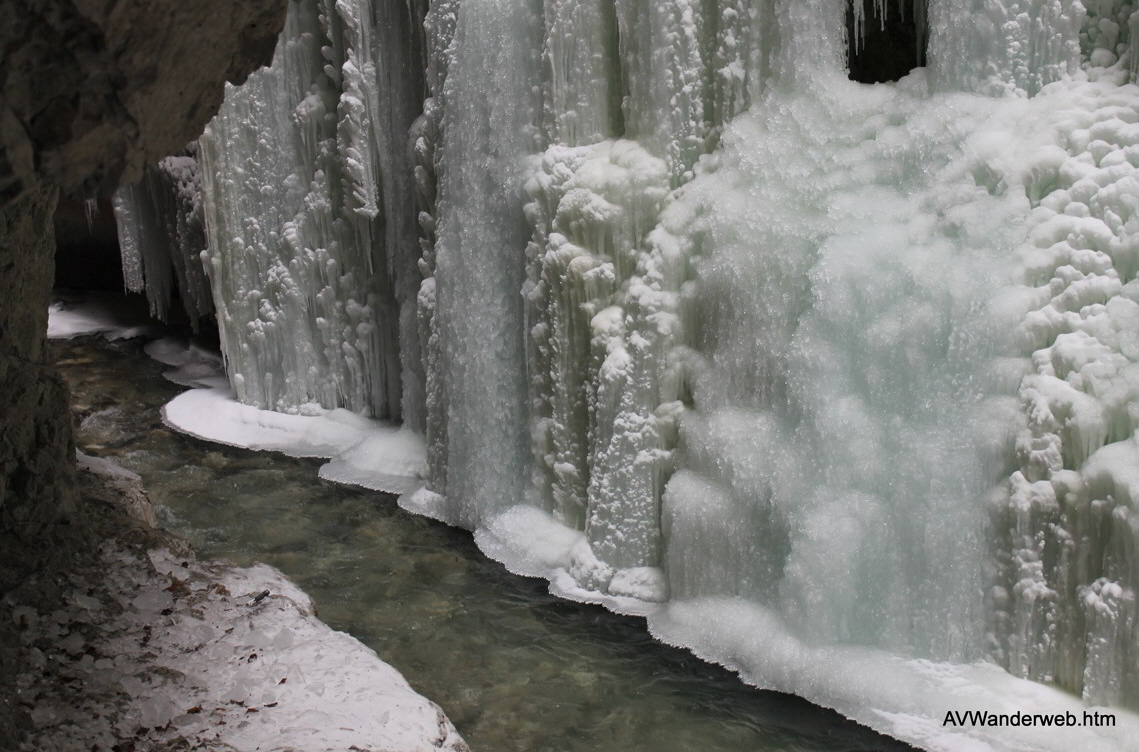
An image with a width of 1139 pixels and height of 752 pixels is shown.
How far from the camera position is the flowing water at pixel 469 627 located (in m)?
4.47

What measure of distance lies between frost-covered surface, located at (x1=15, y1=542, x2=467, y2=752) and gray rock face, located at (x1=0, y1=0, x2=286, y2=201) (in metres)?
1.27

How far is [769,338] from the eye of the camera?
200 inches

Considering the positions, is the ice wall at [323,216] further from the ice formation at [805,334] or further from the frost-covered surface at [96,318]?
the frost-covered surface at [96,318]

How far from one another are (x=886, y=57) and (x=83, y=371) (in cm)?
758

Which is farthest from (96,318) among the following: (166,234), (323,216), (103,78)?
(103,78)

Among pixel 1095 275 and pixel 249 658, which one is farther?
pixel 1095 275

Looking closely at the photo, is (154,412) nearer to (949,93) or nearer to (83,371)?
(83,371)

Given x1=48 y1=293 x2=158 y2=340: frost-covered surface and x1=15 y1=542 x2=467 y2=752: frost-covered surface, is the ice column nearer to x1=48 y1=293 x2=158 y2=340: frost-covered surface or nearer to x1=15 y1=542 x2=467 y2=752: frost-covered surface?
x1=15 y1=542 x2=467 y2=752: frost-covered surface

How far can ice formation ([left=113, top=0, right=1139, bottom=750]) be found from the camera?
4281 millimetres

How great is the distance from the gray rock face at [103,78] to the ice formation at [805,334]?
3.02 meters

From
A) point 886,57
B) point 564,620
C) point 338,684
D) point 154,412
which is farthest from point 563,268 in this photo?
point 154,412

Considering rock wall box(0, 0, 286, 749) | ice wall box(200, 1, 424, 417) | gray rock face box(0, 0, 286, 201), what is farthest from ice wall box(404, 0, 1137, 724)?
gray rock face box(0, 0, 286, 201)

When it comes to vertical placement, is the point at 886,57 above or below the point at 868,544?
above

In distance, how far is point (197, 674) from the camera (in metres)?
3.04
